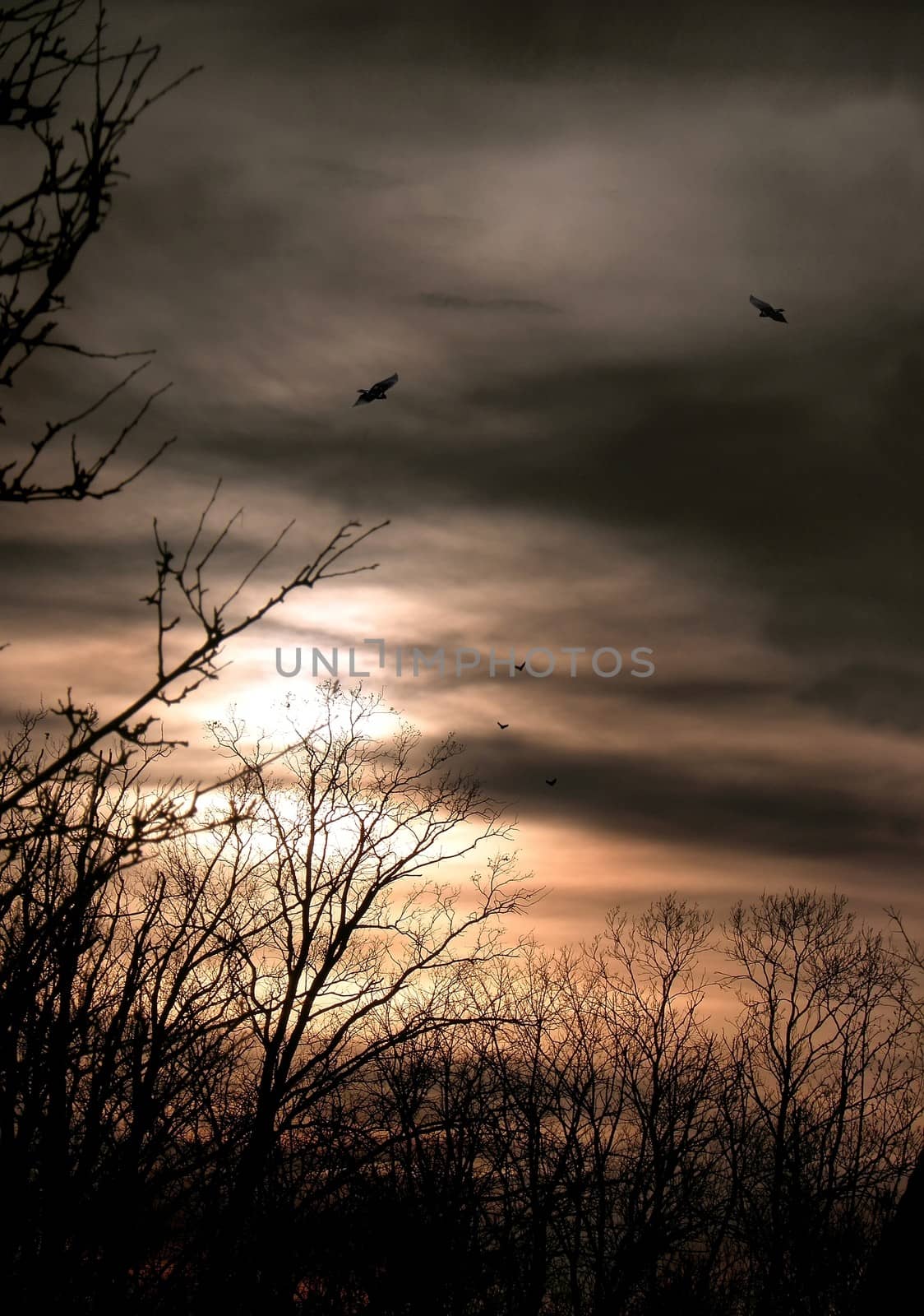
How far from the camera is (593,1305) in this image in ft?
82.1

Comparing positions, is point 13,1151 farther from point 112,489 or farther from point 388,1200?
point 388,1200

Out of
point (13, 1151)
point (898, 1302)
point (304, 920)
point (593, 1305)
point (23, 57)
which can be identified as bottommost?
point (593, 1305)

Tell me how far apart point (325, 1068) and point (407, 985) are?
262 centimetres

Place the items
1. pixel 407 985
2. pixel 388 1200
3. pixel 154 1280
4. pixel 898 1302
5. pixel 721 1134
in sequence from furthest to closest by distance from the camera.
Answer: pixel 721 1134 < pixel 407 985 < pixel 388 1200 < pixel 154 1280 < pixel 898 1302

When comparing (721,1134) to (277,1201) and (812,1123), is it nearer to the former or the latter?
(812,1123)

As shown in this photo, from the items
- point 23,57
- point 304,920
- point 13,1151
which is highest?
point 23,57

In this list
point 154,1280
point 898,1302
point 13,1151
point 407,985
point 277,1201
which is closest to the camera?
point 898,1302

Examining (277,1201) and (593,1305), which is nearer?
(277,1201)

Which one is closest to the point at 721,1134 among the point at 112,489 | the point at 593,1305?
the point at 593,1305

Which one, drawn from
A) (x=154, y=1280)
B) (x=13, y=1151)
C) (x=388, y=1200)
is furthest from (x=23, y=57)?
(x=388, y=1200)

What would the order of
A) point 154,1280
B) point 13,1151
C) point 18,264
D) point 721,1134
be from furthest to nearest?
point 721,1134 → point 154,1280 → point 13,1151 → point 18,264

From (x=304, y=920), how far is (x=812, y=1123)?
16.6 metres

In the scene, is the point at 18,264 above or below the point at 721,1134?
above

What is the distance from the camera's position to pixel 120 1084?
25.4 ft
